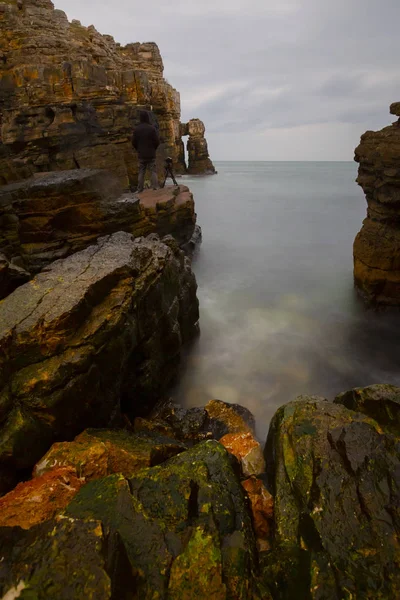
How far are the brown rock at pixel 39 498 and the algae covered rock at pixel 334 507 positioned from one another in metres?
1.84

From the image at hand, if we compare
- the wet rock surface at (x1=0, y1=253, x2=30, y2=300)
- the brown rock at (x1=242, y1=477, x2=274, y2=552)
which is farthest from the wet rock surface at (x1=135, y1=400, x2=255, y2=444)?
the wet rock surface at (x1=0, y1=253, x2=30, y2=300)

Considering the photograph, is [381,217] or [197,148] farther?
[197,148]

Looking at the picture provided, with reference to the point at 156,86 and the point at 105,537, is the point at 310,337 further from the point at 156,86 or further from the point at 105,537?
the point at 156,86

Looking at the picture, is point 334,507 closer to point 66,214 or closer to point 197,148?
point 66,214

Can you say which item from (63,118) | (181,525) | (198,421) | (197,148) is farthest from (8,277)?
A: (197,148)

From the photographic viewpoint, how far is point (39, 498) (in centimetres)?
284

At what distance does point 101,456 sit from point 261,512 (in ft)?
5.58

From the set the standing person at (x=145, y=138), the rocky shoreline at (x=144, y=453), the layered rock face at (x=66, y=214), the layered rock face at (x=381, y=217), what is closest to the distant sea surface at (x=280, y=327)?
the layered rock face at (x=381, y=217)

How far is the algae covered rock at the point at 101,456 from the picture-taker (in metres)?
3.24

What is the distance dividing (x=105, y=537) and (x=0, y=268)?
4.39 m

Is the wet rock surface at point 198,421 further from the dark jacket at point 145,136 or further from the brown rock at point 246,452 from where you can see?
the dark jacket at point 145,136

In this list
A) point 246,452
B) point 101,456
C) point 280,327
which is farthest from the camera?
point 280,327

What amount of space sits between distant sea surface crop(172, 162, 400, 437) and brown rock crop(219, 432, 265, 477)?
1.59 metres

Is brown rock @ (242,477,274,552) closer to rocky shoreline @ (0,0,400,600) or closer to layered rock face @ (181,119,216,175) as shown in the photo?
rocky shoreline @ (0,0,400,600)
